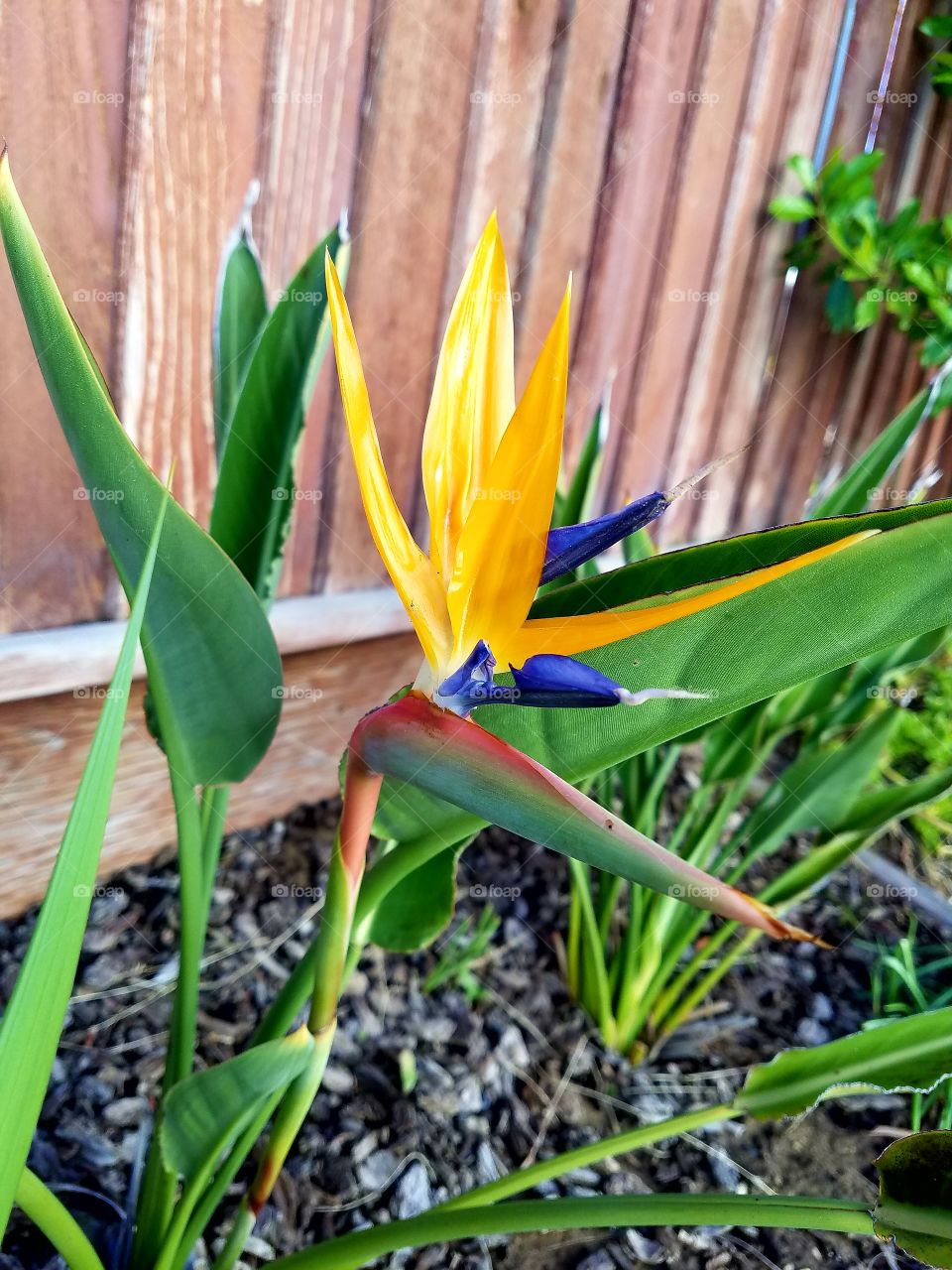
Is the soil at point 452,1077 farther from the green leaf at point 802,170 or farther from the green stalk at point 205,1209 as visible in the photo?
the green leaf at point 802,170

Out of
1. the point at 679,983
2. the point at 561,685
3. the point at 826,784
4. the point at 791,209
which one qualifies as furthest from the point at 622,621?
the point at 791,209

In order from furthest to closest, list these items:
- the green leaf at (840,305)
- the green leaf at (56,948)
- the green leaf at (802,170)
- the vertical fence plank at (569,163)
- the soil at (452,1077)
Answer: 1. the green leaf at (840,305)
2. the green leaf at (802,170)
3. the vertical fence plank at (569,163)
4. the soil at (452,1077)
5. the green leaf at (56,948)

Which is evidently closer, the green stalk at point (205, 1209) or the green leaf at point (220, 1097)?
the green leaf at point (220, 1097)

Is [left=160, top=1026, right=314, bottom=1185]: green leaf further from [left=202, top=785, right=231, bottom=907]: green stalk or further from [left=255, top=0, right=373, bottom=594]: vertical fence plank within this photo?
[left=255, top=0, right=373, bottom=594]: vertical fence plank

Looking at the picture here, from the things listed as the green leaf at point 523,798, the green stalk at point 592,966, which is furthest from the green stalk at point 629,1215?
the green stalk at point 592,966

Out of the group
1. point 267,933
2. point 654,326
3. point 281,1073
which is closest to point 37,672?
point 267,933

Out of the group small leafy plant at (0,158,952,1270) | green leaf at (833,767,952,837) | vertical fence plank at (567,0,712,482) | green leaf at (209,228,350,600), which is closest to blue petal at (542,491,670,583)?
small leafy plant at (0,158,952,1270)

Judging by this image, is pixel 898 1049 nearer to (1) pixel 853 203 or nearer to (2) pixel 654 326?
(2) pixel 654 326
